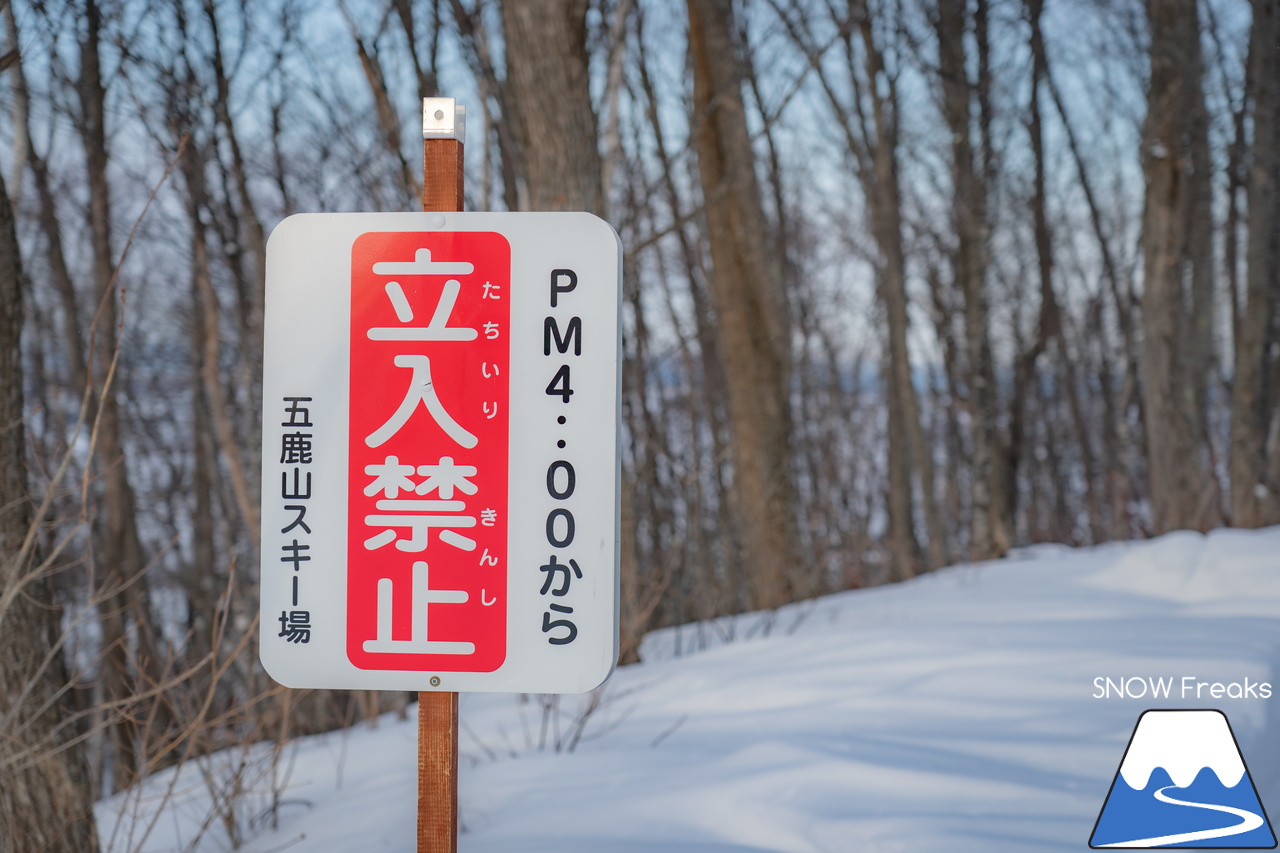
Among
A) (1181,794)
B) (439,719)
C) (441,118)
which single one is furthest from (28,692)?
(1181,794)

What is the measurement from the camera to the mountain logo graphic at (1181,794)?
98.3 inches

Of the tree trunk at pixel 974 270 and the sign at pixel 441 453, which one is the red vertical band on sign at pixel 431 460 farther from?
the tree trunk at pixel 974 270

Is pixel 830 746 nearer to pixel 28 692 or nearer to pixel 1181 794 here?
pixel 1181 794

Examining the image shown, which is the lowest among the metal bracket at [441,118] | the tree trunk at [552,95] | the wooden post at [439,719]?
the wooden post at [439,719]

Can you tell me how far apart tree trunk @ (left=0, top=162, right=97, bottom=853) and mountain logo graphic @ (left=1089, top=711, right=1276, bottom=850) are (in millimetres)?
3304

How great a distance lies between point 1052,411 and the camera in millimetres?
24719

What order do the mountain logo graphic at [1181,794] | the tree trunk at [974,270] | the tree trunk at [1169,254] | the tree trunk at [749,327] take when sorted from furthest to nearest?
the tree trunk at [974,270], the tree trunk at [1169,254], the tree trunk at [749,327], the mountain logo graphic at [1181,794]

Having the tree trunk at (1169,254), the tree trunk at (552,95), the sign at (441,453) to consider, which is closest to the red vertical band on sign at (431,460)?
the sign at (441,453)

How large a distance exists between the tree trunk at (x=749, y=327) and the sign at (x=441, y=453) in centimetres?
568

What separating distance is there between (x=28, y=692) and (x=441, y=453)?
7.34 feet

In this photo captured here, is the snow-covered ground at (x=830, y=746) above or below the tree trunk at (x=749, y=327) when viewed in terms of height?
below

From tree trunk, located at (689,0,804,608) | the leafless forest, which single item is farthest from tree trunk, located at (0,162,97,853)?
tree trunk, located at (689,0,804,608)

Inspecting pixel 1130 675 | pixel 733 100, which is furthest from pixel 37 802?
pixel 733 100

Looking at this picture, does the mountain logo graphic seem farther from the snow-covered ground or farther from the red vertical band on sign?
the red vertical band on sign
